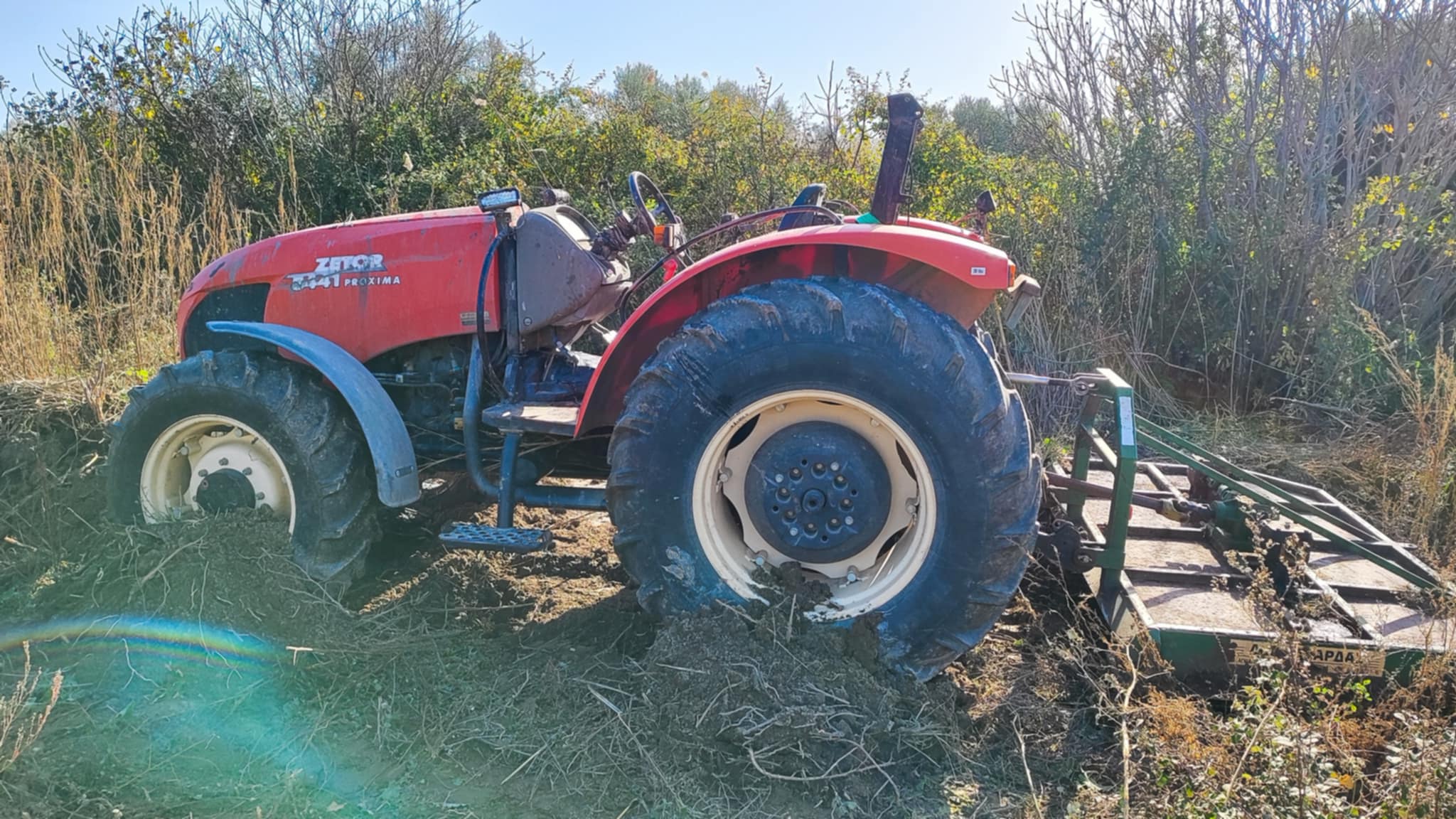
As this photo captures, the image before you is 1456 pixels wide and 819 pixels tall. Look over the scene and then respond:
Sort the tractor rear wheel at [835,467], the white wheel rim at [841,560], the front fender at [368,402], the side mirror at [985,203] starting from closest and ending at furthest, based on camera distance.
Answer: the tractor rear wheel at [835,467] < the white wheel rim at [841,560] < the front fender at [368,402] < the side mirror at [985,203]

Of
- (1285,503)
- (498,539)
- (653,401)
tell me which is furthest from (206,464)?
(1285,503)

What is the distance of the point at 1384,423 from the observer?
5.71 metres

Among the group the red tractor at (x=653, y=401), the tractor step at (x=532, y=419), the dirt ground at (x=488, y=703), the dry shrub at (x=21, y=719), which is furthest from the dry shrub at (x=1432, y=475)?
the dry shrub at (x=21, y=719)

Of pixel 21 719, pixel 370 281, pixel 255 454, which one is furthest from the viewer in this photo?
pixel 370 281

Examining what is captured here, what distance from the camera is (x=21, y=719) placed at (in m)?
2.62

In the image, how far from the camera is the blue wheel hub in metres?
2.81

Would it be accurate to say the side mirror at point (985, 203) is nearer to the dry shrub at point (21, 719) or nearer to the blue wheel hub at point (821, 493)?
the blue wheel hub at point (821, 493)

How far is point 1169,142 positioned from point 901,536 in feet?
17.4

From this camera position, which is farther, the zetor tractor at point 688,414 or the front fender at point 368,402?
the front fender at point 368,402

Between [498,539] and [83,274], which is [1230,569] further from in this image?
[83,274]

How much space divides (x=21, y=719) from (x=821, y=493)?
7.81ft

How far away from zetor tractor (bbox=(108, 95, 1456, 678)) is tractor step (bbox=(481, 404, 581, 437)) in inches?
0.5

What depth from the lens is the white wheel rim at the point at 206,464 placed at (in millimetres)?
3355

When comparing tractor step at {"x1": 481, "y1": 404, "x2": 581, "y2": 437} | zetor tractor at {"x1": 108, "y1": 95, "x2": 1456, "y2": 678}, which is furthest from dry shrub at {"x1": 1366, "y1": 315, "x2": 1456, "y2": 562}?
tractor step at {"x1": 481, "y1": 404, "x2": 581, "y2": 437}
